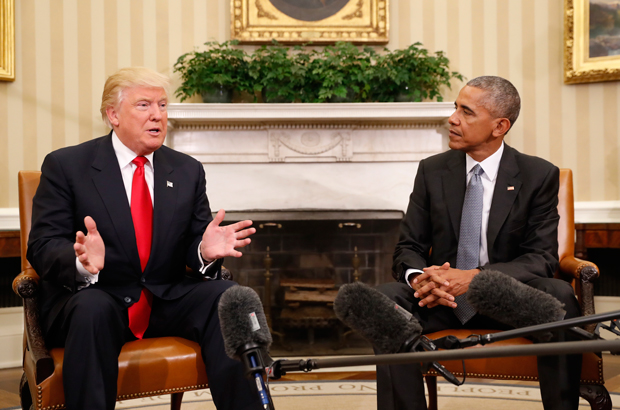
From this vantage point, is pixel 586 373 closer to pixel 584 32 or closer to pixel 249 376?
pixel 249 376

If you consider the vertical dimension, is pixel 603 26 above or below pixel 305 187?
above

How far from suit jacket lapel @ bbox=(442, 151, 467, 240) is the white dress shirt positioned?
0.03m

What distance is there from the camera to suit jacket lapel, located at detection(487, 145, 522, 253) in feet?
6.98

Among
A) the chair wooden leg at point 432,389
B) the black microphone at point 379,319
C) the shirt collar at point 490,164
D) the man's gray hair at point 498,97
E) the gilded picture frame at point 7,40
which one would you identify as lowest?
the chair wooden leg at point 432,389

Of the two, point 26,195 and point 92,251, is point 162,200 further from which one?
point 26,195

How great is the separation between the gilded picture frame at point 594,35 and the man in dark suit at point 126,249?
3.12 meters

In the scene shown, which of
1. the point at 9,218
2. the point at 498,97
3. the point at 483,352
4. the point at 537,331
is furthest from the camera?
the point at 9,218

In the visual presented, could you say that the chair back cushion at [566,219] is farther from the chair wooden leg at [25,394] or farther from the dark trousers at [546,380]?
the chair wooden leg at [25,394]

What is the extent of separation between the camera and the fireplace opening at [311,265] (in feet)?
12.5

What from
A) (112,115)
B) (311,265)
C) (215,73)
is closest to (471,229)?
(112,115)

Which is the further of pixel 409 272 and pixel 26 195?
pixel 26 195

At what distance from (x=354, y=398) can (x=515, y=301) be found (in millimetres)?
1869

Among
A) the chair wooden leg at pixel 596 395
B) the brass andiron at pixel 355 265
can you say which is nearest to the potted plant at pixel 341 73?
the brass andiron at pixel 355 265

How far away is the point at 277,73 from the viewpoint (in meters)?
3.59
